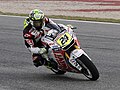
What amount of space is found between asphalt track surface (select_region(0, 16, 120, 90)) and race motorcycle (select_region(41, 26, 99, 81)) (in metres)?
0.21

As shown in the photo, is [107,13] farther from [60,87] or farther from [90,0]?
[60,87]

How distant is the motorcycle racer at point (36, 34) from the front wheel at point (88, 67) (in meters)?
0.71

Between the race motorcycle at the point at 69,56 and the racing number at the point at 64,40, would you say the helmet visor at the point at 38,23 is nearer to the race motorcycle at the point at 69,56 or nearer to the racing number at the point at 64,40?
the race motorcycle at the point at 69,56

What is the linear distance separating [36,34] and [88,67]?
1.18 meters

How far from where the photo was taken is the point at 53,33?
8.71m

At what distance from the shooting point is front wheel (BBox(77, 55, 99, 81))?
27.3 feet

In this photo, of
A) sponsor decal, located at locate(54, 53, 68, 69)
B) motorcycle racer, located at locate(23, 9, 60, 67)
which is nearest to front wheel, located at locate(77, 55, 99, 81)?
sponsor decal, located at locate(54, 53, 68, 69)

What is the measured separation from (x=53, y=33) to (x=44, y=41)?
224mm

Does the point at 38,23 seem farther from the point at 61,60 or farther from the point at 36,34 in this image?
the point at 61,60

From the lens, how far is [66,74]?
9.32 metres

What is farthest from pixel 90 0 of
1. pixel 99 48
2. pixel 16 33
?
pixel 99 48

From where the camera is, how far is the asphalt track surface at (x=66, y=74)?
8172 millimetres

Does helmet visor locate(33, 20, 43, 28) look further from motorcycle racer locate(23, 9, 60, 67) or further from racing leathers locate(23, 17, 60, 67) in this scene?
racing leathers locate(23, 17, 60, 67)

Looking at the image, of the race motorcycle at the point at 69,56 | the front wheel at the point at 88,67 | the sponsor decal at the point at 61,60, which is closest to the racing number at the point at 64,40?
the race motorcycle at the point at 69,56
